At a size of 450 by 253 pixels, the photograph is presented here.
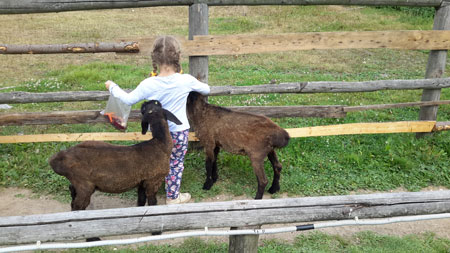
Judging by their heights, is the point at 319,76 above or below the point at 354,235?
above

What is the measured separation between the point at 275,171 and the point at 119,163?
6.71 feet

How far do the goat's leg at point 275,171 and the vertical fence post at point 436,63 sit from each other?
2.84 meters

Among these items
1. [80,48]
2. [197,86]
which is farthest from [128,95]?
[80,48]

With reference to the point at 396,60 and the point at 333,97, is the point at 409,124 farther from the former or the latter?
the point at 396,60

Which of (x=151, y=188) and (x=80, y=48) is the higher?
(x=80, y=48)

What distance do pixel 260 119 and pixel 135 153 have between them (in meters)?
1.54

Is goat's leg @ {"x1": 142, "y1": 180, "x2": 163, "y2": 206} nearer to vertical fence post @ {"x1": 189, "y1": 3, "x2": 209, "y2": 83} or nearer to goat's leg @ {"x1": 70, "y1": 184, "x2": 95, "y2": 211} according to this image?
goat's leg @ {"x1": 70, "y1": 184, "x2": 95, "y2": 211}

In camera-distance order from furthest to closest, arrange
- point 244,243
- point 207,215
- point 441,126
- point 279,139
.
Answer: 1. point 441,126
2. point 279,139
3. point 244,243
4. point 207,215

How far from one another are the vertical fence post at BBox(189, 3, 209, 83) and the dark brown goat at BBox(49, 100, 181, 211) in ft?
4.72

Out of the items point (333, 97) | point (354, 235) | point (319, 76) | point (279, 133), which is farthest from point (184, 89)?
point (319, 76)

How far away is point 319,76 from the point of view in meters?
8.98

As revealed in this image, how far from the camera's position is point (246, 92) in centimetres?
560

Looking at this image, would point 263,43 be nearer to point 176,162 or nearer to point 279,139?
point 279,139

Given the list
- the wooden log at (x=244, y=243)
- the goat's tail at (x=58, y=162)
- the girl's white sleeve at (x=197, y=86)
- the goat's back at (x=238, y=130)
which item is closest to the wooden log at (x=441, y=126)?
the goat's back at (x=238, y=130)
